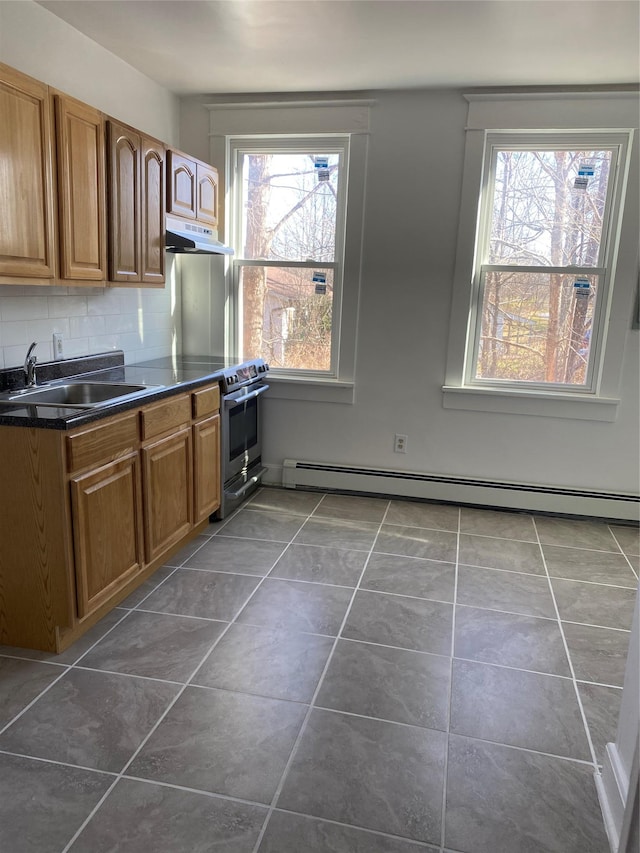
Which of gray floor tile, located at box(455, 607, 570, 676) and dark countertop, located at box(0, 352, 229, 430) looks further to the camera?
gray floor tile, located at box(455, 607, 570, 676)

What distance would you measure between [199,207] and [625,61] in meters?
2.39

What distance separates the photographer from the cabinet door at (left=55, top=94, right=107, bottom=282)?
8.23 ft

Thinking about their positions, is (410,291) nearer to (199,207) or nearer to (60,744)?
(199,207)

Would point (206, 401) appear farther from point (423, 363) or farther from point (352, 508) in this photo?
point (423, 363)

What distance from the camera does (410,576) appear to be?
308cm

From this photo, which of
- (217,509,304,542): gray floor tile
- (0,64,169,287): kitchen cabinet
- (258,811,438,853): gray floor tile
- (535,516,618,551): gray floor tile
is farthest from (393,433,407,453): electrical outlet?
(258,811,438,853): gray floor tile

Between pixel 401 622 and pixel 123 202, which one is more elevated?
pixel 123 202

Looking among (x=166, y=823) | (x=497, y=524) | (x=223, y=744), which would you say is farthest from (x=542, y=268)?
(x=166, y=823)

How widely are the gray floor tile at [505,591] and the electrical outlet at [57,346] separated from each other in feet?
7.29

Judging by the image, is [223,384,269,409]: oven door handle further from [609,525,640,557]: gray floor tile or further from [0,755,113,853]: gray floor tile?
[609,525,640,557]: gray floor tile

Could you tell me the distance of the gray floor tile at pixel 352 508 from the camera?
3875mm

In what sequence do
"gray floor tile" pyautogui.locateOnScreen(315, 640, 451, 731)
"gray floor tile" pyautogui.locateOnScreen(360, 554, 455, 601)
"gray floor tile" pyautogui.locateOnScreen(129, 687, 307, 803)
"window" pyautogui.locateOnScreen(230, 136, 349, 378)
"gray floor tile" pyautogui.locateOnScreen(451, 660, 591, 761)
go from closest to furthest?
"gray floor tile" pyautogui.locateOnScreen(129, 687, 307, 803) < "gray floor tile" pyautogui.locateOnScreen(451, 660, 591, 761) < "gray floor tile" pyautogui.locateOnScreen(315, 640, 451, 731) < "gray floor tile" pyautogui.locateOnScreen(360, 554, 455, 601) < "window" pyautogui.locateOnScreen(230, 136, 349, 378)

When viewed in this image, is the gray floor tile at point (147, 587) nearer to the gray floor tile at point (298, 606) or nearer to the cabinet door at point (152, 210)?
the gray floor tile at point (298, 606)

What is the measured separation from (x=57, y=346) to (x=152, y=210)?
2.81 ft
